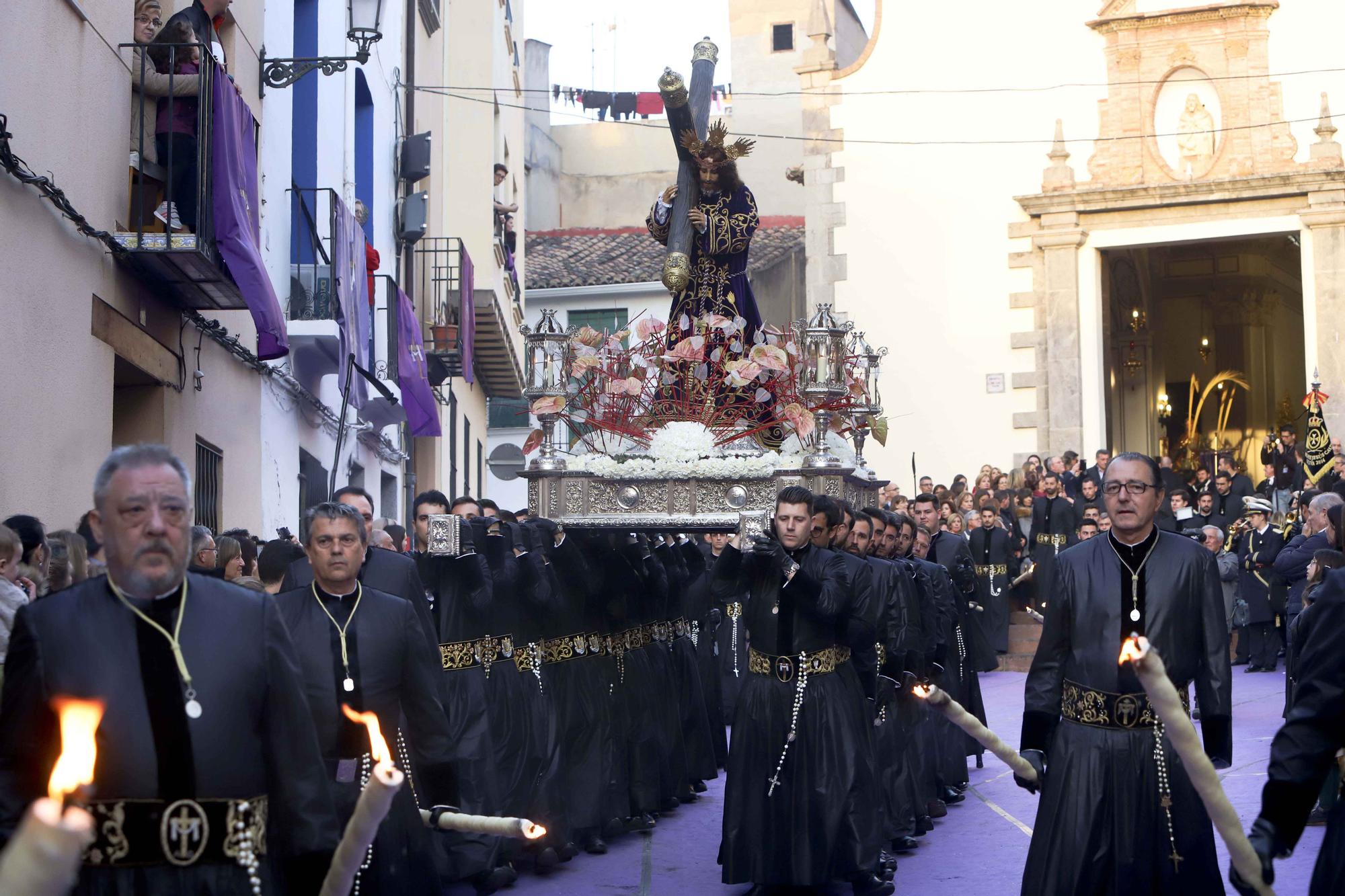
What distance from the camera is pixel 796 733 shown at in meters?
8.04

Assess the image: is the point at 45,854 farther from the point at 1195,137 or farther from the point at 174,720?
the point at 1195,137

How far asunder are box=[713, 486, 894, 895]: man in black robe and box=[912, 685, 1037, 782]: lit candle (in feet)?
9.09

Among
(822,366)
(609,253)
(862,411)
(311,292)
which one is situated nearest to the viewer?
(822,366)

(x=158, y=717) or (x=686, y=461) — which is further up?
(x=686, y=461)

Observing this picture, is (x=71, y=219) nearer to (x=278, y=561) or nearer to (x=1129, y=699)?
(x=278, y=561)

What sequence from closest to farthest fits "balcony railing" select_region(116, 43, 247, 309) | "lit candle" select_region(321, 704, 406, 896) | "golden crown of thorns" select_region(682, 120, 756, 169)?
"lit candle" select_region(321, 704, 406, 896)
"golden crown of thorns" select_region(682, 120, 756, 169)
"balcony railing" select_region(116, 43, 247, 309)

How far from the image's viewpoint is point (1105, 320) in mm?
28406

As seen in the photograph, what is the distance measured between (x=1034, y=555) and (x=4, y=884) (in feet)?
60.2

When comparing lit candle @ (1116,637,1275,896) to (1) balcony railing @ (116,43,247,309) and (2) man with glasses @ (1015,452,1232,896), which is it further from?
(1) balcony railing @ (116,43,247,309)

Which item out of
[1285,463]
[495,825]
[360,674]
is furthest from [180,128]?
[1285,463]

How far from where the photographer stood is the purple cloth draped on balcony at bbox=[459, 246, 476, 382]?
21.1 metres

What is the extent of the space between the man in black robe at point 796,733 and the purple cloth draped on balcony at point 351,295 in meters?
7.18

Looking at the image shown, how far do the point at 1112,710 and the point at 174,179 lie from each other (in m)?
7.26

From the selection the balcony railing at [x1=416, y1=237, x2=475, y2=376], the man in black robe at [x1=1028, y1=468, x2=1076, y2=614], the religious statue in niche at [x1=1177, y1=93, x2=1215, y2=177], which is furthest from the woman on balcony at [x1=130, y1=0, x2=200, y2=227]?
the religious statue in niche at [x1=1177, y1=93, x2=1215, y2=177]
